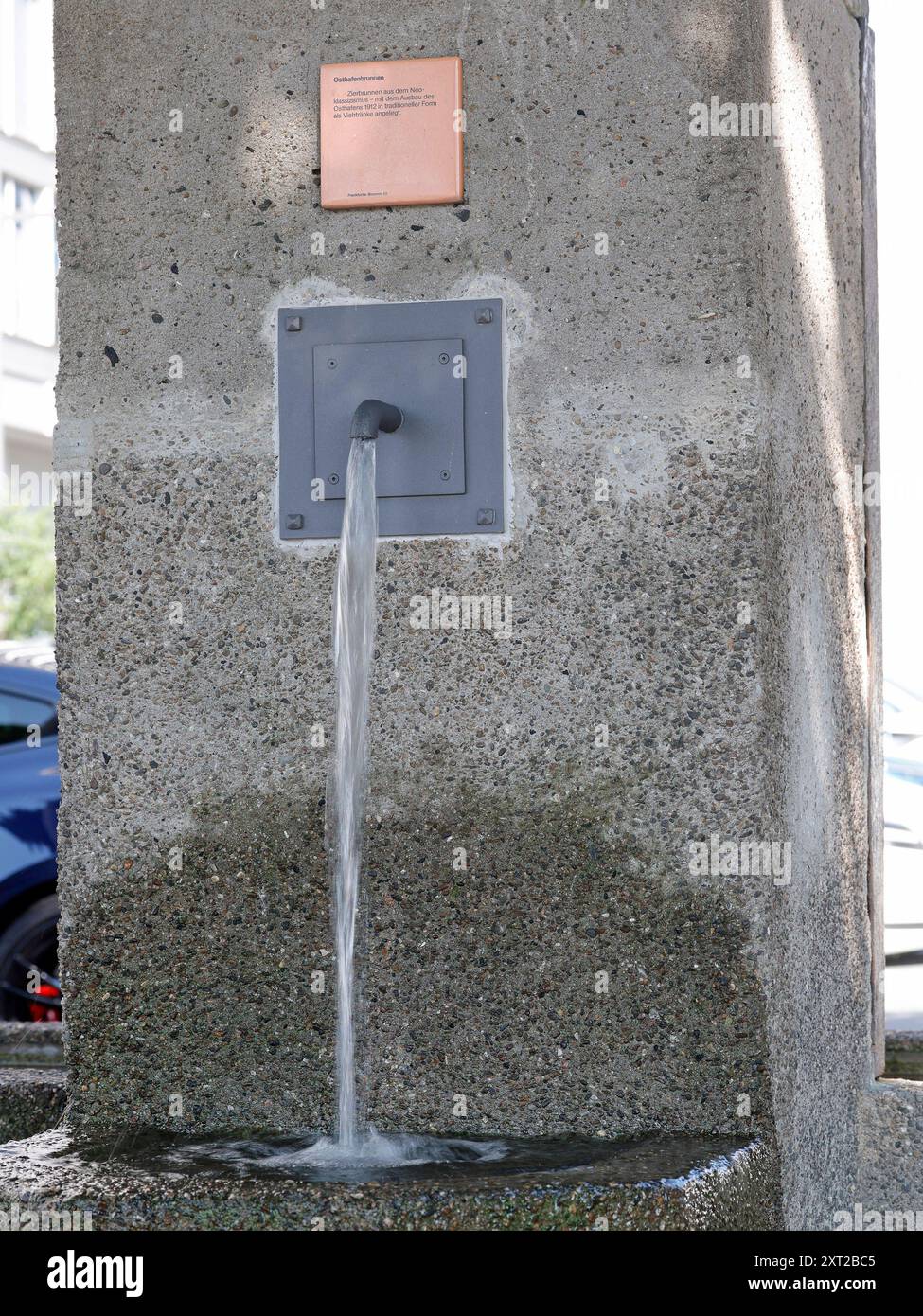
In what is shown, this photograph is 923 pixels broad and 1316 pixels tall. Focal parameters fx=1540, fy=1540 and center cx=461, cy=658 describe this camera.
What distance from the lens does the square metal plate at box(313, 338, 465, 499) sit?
2.69m

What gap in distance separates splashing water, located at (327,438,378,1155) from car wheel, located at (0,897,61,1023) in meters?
2.90

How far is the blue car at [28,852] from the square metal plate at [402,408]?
3136 mm

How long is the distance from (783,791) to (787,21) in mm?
1464

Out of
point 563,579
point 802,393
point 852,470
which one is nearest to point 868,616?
point 852,470

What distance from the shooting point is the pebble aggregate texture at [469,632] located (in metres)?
2.62

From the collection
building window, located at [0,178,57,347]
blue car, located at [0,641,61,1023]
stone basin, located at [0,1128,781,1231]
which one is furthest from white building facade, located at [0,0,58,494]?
stone basin, located at [0,1128,781,1231]

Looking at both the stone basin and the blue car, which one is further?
the blue car

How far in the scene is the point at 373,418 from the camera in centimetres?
260

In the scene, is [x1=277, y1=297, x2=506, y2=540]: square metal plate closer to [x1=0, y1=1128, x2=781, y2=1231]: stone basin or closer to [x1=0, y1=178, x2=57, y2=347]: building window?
[x1=0, y1=1128, x2=781, y2=1231]: stone basin

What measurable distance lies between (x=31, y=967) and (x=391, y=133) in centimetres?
359

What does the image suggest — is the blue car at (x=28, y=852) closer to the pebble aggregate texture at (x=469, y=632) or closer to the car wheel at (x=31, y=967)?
the car wheel at (x=31, y=967)

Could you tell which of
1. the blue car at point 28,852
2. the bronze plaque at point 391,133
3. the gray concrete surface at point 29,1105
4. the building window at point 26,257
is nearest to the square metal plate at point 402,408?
the bronze plaque at point 391,133

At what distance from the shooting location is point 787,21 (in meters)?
2.93

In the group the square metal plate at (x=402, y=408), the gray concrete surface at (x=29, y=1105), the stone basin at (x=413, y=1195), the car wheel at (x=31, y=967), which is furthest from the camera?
the car wheel at (x=31, y=967)
